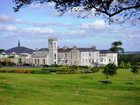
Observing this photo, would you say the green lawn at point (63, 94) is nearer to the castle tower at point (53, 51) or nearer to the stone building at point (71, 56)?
the stone building at point (71, 56)

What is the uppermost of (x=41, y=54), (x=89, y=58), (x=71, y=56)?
(x=41, y=54)

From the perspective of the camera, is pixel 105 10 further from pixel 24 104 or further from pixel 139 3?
pixel 24 104

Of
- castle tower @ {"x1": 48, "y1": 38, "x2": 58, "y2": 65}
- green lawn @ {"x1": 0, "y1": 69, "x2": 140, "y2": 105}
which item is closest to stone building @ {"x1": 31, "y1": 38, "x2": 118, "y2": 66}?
castle tower @ {"x1": 48, "y1": 38, "x2": 58, "y2": 65}

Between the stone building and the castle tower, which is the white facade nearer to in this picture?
the stone building

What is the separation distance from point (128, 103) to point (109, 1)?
14247 millimetres

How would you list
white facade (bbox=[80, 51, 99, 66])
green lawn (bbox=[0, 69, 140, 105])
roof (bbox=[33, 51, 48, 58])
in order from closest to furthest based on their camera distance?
1. green lawn (bbox=[0, 69, 140, 105])
2. white facade (bbox=[80, 51, 99, 66])
3. roof (bbox=[33, 51, 48, 58])

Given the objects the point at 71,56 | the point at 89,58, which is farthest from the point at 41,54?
the point at 89,58

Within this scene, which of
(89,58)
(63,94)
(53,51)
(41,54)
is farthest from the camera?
(41,54)

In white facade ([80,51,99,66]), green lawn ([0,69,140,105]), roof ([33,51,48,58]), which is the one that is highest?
roof ([33,51,48,58])

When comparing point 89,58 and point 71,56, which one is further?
point 89,58

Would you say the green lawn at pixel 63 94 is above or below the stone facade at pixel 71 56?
below

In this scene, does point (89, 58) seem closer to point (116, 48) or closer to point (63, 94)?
point (116, 48)

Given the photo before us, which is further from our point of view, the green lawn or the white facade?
the white facade

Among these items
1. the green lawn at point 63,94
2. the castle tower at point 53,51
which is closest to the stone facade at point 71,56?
the castle tower at point 53,51
